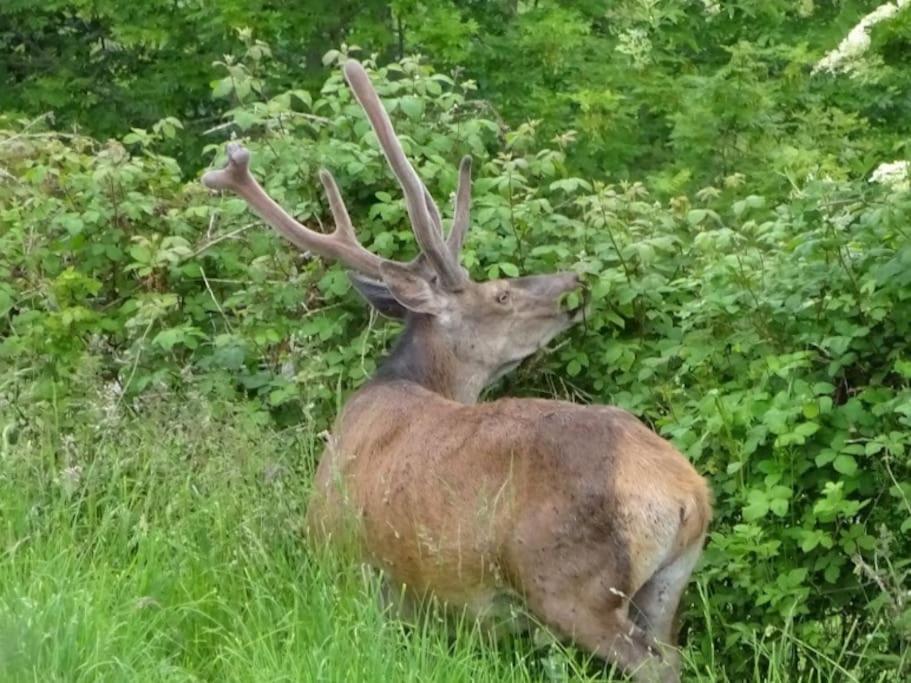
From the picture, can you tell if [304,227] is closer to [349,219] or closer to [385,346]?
[349,219]

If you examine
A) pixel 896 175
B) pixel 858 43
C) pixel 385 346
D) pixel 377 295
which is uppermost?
pixel 858 43

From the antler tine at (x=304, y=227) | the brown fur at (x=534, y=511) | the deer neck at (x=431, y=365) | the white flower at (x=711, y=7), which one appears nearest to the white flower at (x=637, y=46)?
the white flower at (x=711, y=7)

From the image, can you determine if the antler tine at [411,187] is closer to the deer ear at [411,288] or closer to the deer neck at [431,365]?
the deer ear at [411,288]

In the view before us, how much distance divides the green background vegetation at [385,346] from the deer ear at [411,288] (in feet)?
1.26

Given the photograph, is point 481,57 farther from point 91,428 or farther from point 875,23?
point 875,23

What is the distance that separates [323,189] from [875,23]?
10.3ft

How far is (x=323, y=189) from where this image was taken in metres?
8.12

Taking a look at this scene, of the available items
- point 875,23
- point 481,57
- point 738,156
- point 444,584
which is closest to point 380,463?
point 444,584

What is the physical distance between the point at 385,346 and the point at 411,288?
641 millimetres

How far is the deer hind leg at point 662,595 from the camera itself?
210 inches

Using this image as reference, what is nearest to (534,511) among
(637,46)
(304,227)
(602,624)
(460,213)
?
(602,624)

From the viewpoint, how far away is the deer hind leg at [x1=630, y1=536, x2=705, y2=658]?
210 inches

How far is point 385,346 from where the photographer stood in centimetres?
788

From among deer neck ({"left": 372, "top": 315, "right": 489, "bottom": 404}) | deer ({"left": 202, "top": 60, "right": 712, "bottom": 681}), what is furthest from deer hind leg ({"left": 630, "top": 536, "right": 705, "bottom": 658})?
deer neck ({"left": 372, "top": 315, "right": 489, "bottom": 404})
